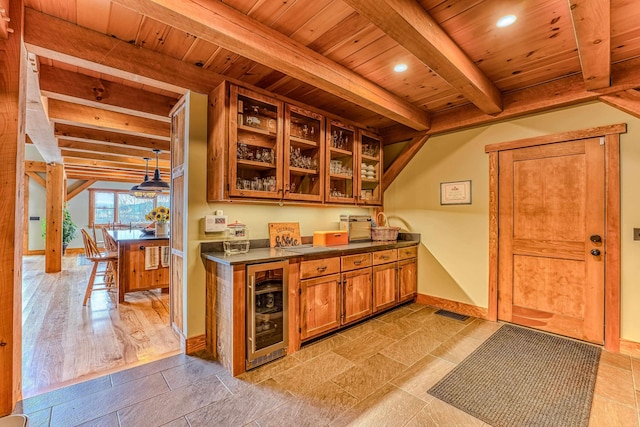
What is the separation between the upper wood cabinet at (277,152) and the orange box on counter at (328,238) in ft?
1.24

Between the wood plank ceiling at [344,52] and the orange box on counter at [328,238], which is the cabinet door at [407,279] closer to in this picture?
the orange box on counter at [328,238]

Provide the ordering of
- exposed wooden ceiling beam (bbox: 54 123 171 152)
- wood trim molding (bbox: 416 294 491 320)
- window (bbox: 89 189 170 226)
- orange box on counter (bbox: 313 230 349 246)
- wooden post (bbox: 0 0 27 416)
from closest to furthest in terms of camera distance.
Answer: wooden post (bbox: 0 0 27 416) → orange box on counter (bbox: 313 230 349 246) → wood trim molding (bbox: 416 294 491 320) → exposed wooden ceiling beam (bbox: 54 123 171 152) → window (bbox: 89 189 170 226)

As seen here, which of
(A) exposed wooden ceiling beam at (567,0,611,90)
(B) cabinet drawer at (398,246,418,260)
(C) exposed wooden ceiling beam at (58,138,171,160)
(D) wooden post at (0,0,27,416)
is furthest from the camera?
(C) exposed wooden ceiling beam at (58,138,171,160)

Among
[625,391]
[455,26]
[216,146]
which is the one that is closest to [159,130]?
[216,146]

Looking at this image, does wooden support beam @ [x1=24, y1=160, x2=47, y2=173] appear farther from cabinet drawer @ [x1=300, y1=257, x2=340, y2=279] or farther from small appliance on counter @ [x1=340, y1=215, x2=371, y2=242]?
cabinet drawer @ [x1=300, y1=257, x2=340, y2=279]

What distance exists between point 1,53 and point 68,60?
1.39 feet

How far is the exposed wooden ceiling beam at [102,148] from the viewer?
15.3 feet

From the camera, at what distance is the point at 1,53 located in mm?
1658

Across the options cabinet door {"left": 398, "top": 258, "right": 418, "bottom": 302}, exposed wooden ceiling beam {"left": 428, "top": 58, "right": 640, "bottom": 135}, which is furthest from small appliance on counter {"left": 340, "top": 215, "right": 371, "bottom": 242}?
exposed wooden ceiling beam {"left": 428, "top": 58, "right": 640, "bottom": 135}

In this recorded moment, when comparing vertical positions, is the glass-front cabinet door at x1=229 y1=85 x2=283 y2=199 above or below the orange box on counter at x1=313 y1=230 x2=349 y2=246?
above

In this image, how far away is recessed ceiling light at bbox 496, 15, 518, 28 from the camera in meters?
1.87

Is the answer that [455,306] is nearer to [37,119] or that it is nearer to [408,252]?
[408,252]

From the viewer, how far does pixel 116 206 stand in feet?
33.3

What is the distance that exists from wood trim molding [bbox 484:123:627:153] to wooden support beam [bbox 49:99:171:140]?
4213 mm
